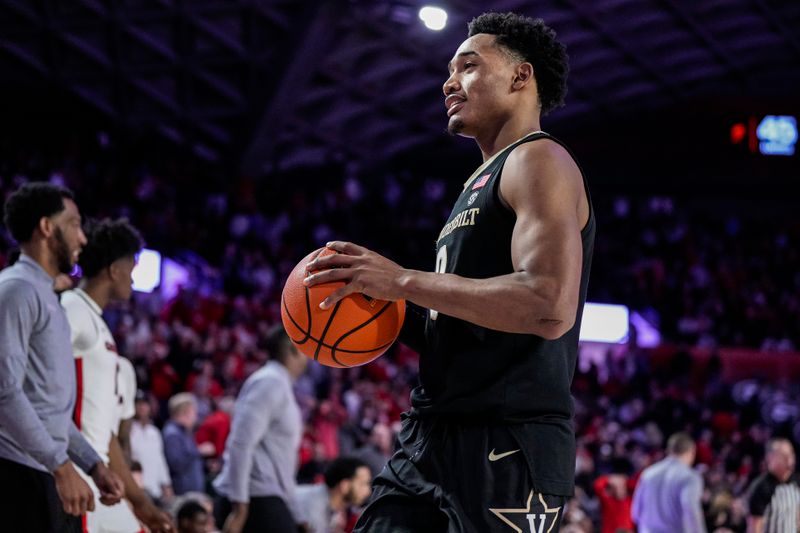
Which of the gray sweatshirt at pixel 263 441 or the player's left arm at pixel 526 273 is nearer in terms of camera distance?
the player's left arm at pixel 526 273

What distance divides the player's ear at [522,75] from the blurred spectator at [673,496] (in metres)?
6.80

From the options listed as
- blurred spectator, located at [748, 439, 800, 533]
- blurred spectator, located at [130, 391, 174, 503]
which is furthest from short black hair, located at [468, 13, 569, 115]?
blurred spectator, located at [130, 391, 174, 503]

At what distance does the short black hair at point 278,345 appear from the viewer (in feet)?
20.3

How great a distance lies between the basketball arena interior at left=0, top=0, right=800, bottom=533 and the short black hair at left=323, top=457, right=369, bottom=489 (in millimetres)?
2706

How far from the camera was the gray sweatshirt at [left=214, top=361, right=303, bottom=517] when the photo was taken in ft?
19.4

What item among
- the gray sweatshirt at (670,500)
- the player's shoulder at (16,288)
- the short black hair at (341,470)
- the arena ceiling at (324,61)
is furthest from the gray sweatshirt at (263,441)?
the arena ceiling at (324,61)

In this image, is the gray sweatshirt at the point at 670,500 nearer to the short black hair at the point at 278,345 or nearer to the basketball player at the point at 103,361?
the short black hair at the point at 278,345

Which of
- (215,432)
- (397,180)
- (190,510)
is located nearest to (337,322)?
(190,510)

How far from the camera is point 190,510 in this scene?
6.36m

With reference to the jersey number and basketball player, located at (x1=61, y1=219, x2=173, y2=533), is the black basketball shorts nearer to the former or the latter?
the jersey number

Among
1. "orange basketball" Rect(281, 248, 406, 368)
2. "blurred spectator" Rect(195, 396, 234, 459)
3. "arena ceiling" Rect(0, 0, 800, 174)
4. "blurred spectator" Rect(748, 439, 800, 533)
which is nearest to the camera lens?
"orange basketball" Rect(281, 248, 406, 368)

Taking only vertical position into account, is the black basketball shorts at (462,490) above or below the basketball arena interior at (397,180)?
below

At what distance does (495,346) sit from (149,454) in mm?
6722

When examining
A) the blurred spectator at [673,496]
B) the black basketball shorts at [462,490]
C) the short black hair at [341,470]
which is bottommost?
the blurred spectator at [673,496]
